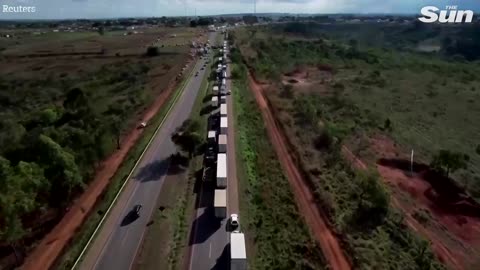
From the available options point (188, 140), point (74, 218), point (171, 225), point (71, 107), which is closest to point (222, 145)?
point (188, 140)

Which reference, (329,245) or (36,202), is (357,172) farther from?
(36,202)

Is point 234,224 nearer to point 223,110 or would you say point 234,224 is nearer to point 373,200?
point 373,200

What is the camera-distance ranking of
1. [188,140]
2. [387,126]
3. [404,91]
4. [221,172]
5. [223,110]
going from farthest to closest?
[404,91] → [223,110] → [387,126] → [188,140] → [221,172]

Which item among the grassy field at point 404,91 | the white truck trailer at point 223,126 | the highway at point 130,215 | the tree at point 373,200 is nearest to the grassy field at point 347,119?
the tree at point 373,200

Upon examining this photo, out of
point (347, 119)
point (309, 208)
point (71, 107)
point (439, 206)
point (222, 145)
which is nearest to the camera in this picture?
point (309, 208)

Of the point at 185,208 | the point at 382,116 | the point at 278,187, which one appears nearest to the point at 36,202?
the point at 185,208

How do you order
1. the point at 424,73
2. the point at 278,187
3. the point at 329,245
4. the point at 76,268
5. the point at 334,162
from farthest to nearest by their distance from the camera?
the point at 424,73 → the point at 334,162 → the point at 278,187 → the point at 329,245 → the point at 76,268
